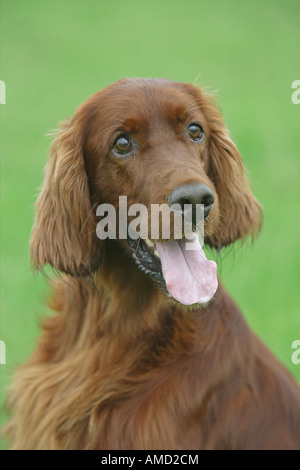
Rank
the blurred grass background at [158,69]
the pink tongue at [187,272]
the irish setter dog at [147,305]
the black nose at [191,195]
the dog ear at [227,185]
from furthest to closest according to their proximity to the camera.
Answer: the blurred grass background at [158,69]
the dog ear at [227,185]
the irish setter dog at [147,305]
the pink tongue at [187,272]
the black nose at [191,195]

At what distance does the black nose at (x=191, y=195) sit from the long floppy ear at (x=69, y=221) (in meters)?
0.52

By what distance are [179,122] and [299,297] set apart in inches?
119

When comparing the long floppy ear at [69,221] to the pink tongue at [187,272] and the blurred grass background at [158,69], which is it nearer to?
the pink tongue at [187,272]

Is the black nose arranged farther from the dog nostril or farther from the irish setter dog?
the irish setter dog

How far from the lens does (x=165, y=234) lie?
287cm

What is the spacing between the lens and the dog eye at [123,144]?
119 inches

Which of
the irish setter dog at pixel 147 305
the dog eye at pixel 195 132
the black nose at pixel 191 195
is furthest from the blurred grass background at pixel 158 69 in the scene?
the black nose at pixel 191 195

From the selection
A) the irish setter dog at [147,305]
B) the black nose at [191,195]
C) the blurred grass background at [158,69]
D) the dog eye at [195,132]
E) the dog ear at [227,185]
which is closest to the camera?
the black nose at [191,195]

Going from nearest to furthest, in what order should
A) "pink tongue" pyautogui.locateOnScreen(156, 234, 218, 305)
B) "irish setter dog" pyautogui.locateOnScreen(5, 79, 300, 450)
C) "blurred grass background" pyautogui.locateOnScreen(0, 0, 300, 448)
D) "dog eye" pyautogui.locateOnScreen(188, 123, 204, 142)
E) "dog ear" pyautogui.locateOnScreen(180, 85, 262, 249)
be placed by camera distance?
"pink tongue" pyautogui.locateOnScreen(156, 234, 218, 305), "irish setter dog" pyautogui.locateOnScreen(5, 79, 300, 450), "dog eye" pyautogui.locateOnScreen(188, 123, 204, 142), "dog ear" pyautogui.locateOnScreen(180, 85, 262, 249), "blurred grass background" pyautogui.locateOnScreen(0, 0, 300, 448)

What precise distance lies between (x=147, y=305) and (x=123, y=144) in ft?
2.47

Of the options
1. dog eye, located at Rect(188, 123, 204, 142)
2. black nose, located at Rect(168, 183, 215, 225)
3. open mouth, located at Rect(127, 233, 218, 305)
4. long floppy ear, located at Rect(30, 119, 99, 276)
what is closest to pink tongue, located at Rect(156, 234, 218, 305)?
open mouth, located at Rect(127, 233, 218, 305)

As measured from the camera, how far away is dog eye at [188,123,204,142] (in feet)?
10.2

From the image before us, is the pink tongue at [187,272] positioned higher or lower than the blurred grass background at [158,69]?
lower

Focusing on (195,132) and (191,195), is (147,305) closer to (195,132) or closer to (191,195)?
(191,195)
